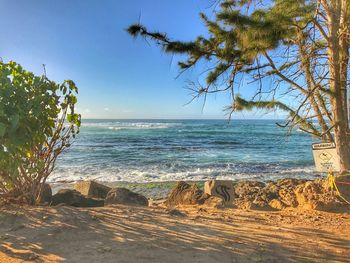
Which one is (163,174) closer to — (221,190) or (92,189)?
(92,189)

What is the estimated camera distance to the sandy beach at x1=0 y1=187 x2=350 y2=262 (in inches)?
148

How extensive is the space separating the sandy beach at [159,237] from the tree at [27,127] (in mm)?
463

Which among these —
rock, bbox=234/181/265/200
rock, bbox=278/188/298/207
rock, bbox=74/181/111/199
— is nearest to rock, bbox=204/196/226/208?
rock, bbox=278/188/298/207

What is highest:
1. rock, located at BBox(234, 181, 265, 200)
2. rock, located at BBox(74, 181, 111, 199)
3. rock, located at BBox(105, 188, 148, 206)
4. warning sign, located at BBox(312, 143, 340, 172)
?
warning sign, located at BBox(312, 143, 340, 172)

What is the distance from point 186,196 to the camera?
807cm

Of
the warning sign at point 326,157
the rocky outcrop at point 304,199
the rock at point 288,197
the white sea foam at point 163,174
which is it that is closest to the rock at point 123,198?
the rocky outcrop at point 304,199

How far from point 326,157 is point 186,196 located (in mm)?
3748

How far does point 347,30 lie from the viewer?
582 centimetres

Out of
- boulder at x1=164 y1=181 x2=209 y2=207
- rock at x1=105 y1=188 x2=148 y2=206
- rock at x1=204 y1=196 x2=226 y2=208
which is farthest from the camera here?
boulder at x1=164 y1=181 x2=209 y2=207

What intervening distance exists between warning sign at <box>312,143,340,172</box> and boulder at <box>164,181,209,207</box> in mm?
2997

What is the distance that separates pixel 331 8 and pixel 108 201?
17.6 ft

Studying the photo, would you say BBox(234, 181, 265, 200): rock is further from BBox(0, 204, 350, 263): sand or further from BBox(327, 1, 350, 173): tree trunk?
BBox(0, 204, 350, 263): sand

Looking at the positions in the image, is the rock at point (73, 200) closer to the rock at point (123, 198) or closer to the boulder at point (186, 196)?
the rock at point (123, 198)

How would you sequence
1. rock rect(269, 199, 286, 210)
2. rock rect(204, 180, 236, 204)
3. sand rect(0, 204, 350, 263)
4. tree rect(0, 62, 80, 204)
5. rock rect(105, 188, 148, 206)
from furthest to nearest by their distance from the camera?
rock rect(204, 180, 236, 204)
rock rect(269, 199, 286, 210)
rock rect(105, 188, 148, 206)
tree rect(0, 62, 80, 204)
sand rect(0, 204, 350, 263)
